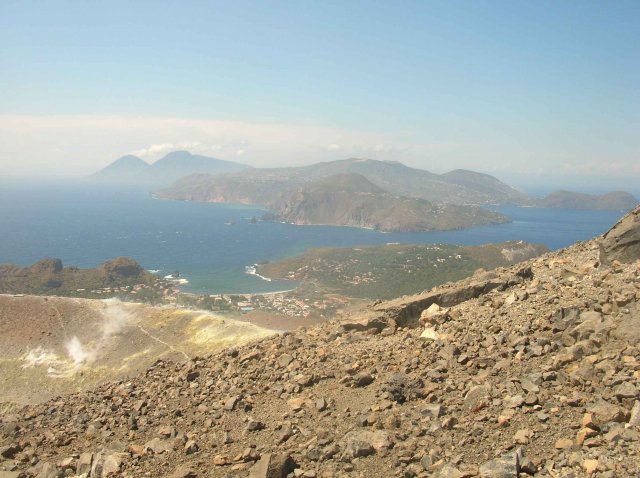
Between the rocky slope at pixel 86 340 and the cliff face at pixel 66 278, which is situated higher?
the rocky slope at pixel 86 340

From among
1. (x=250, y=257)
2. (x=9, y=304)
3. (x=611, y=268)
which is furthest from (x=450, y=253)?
(x=611, y=268)

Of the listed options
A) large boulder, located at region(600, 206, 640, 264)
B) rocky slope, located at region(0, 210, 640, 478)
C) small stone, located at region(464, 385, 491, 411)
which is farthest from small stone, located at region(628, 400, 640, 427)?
large boulder, located at region(600, 206, 640, 264)

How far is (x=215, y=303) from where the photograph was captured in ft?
320

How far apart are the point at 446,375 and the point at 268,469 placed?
15.8 feet

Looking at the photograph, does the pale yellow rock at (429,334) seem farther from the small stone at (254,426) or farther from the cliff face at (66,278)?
the cliff face at (66,278)

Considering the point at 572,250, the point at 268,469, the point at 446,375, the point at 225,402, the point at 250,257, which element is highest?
the point at 572,250

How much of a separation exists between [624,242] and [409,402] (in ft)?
32.8

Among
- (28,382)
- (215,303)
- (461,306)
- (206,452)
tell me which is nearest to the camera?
(206,452)

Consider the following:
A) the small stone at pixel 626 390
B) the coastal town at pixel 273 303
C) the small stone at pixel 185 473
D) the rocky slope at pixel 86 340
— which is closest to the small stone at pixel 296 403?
the small stone at pixel 185 473

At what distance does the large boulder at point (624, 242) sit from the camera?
565 inches

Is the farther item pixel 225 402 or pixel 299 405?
pixel 225 402

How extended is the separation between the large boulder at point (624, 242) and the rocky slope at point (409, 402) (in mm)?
93

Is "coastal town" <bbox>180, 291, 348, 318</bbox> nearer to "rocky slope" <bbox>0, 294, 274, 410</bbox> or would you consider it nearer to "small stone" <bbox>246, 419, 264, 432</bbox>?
"rocky slope" <bbox>0, 294, 274, 410</bbox>

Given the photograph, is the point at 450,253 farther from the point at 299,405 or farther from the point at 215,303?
the point at 299,405
